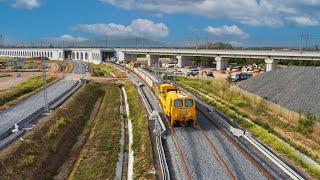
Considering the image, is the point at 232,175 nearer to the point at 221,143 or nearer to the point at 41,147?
the point at 221,143

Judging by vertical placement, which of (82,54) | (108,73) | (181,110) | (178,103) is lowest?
(108,73)

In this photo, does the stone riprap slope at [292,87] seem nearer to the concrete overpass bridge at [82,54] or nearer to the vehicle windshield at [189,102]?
the vehicle windshield at [189,102]

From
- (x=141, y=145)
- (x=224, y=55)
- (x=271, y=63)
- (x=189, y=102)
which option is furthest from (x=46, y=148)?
(x=224, y=55)

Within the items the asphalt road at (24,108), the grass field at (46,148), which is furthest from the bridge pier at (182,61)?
→ the grass field at (46,148)

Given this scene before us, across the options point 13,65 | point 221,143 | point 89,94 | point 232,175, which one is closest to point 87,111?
point 89,94

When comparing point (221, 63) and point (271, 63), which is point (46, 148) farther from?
point (221, 63)

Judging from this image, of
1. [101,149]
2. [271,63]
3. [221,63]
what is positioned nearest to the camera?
[101,149]

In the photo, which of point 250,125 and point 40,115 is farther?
point 40,115
